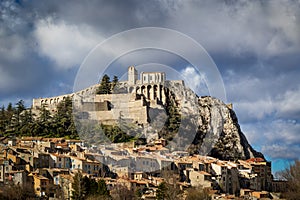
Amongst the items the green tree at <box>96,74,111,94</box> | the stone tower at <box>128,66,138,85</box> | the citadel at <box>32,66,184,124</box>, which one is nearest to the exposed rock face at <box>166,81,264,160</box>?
the citadel at <box>32,66,184,124</box>

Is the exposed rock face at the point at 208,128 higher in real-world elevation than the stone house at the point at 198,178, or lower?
higher

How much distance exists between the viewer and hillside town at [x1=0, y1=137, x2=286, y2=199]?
1635 inches

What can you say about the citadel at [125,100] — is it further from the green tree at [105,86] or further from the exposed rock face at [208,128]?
the exposed rock face at [208,128]

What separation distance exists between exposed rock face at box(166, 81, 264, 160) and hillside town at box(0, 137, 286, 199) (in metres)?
6.40

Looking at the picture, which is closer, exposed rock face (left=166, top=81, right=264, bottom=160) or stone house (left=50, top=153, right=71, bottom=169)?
stone house (left=50, top=153, right=71, bottom=169)

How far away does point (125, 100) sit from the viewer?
66.9 m

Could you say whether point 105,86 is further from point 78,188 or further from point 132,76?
point 78,188

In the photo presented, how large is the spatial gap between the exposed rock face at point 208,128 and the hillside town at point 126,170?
252 inches

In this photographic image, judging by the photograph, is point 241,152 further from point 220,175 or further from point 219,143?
point 220,175

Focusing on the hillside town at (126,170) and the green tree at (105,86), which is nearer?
the hillside town at (126,170)

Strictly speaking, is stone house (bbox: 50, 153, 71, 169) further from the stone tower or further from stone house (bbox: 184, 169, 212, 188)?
the stone tower

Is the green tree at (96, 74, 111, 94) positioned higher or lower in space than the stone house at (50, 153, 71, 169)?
higher

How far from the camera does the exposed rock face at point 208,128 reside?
204ft

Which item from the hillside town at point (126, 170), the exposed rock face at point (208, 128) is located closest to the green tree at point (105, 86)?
the exposed rock face at point (208, 128)
